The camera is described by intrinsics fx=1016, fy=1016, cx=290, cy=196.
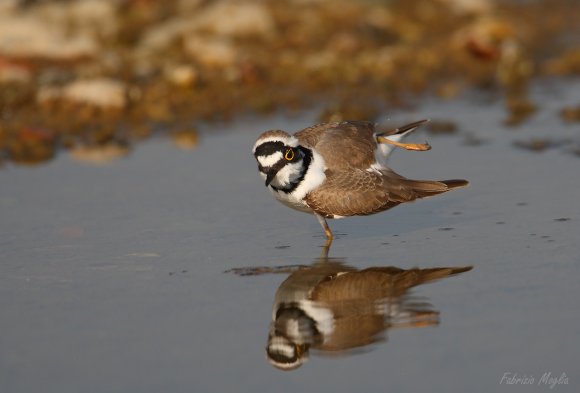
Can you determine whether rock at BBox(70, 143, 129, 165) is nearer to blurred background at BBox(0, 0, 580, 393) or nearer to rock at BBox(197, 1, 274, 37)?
blurred background at BBox(0, 0, 580, 393)

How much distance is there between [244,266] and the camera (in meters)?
7.16

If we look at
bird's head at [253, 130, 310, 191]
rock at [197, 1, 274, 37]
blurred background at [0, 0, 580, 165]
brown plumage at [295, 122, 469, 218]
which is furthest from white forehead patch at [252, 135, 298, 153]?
rock at [197, 1, 274, 37]

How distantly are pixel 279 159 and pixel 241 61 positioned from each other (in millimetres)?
5589

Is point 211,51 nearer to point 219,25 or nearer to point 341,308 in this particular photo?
point 219,25

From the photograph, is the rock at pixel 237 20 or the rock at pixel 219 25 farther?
the rock at pixel 237 20

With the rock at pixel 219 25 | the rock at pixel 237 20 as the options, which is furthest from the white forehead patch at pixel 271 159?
the rock at pixel 237 20

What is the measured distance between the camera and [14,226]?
8.36 metres

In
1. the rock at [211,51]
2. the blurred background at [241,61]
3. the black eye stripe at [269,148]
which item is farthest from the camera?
the rock at [211,51]

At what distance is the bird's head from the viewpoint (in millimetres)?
7594

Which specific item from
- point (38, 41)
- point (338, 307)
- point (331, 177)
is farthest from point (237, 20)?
point (338, 307)

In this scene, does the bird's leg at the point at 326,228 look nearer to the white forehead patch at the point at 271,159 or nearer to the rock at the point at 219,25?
the white forehead patch at the point at 271,159

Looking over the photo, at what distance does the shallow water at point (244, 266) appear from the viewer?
539 cm

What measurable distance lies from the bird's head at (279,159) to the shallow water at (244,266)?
501 millimetres

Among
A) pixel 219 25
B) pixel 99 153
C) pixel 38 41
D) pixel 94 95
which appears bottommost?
pixel 99 153
